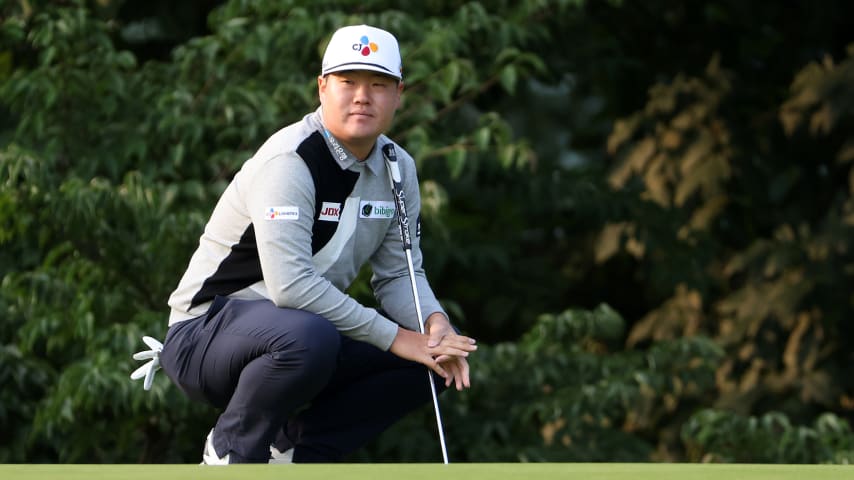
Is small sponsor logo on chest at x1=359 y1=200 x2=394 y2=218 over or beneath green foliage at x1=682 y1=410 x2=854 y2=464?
over

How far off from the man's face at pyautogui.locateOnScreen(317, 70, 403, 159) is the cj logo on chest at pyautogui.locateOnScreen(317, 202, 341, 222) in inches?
5.7

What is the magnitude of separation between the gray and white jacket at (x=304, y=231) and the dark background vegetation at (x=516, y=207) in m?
1.27

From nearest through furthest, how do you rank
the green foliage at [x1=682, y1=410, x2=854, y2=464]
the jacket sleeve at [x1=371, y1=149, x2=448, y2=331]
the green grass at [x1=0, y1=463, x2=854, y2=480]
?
1. the green grass at [x1=0, y1=463, x2=854, y2=480]
2. the jacket sleeve at [x1=371, y1=149, x2=448, y2=331]
3. the green foliage at [x1=682, y1=410, x2=854, y2=464]

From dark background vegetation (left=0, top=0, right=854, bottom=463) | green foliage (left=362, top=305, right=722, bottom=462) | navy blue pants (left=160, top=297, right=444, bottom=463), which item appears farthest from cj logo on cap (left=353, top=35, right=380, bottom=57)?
green foliage (left=362, top=305, right=722, bottom=462)

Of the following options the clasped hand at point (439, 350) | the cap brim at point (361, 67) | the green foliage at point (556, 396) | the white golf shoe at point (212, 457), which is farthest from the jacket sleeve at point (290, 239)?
the green foliage at point (556, 396)

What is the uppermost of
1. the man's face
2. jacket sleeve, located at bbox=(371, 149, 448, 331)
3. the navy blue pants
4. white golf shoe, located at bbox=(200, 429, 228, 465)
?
the man's face

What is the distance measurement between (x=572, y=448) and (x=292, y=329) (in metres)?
2.61

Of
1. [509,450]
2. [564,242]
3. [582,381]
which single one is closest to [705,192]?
[564,242]

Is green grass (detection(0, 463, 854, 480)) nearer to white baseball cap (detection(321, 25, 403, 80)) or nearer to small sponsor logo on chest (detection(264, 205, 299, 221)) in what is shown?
small sponsor logo on chest (detection(264, 205, 299, 221))

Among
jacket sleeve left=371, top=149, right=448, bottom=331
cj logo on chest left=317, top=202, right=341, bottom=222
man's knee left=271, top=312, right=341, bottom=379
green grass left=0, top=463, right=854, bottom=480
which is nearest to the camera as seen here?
green grass left=0, top=463, right=854, bottom=480

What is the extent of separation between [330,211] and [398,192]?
0.21m

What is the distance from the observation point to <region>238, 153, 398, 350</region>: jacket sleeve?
3.46 m

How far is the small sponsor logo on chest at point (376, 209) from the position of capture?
368 cm

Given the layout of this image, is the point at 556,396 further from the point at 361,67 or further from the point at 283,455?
the point at 361,67
